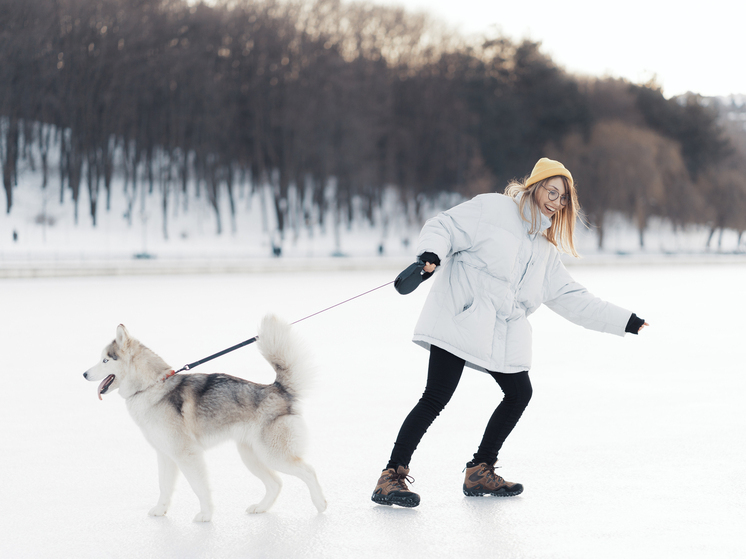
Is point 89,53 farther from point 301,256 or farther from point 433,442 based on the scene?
point 433,442

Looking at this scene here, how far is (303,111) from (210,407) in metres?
44.8

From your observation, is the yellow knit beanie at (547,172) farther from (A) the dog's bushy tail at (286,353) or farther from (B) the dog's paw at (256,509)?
(B) the dog's paw at (256,509)

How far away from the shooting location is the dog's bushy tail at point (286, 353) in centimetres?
348

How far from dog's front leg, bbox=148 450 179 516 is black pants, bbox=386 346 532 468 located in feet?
3.26

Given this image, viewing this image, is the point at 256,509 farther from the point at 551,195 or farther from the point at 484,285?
the point at 551,195

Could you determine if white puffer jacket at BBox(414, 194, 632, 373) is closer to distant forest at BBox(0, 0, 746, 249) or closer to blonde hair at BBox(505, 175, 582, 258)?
blonde hair at BBox(505, 175, 582, 258)

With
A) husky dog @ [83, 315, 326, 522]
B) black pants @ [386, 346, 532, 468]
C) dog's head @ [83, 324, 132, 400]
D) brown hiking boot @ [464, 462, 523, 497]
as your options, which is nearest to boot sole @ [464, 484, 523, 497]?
brown hiking boot @ [464, 462, 523, 497]

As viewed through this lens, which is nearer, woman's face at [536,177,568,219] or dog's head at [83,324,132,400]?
dog's head at [83,324,132,400]

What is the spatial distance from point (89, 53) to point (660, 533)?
45.4 meters

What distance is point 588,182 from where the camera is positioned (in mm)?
51000

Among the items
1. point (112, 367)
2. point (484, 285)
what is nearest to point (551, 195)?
point (484, 285)

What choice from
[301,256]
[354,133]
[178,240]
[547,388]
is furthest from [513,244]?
[354,133]

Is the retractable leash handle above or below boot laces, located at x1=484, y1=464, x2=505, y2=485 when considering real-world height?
above

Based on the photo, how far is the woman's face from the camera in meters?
3.73
